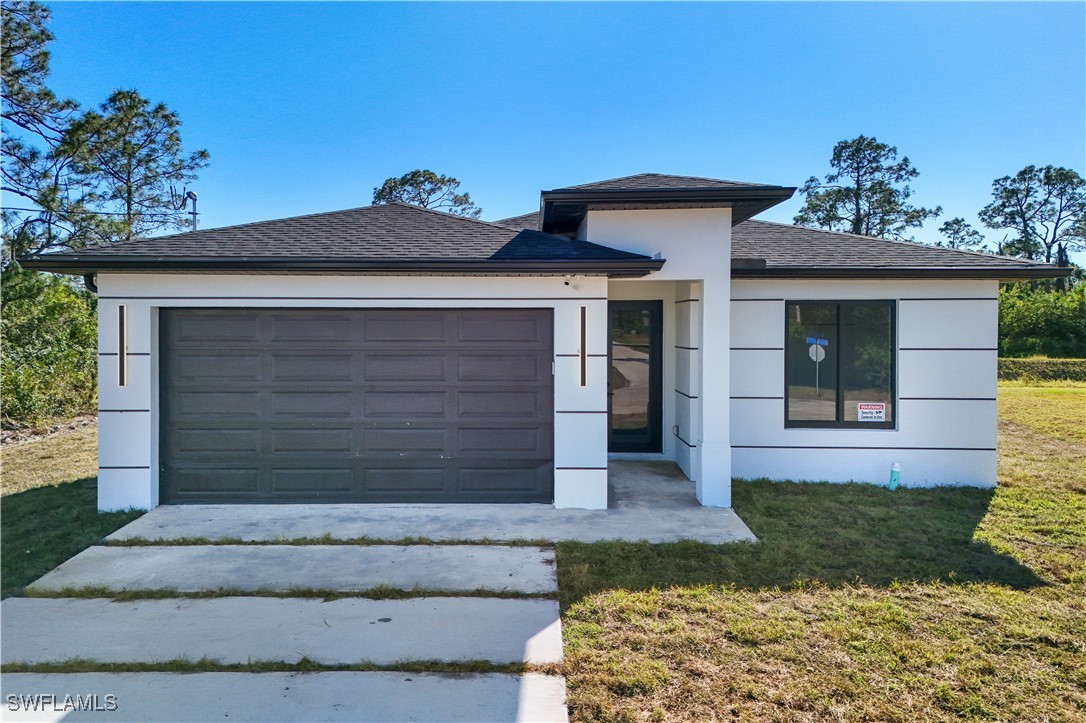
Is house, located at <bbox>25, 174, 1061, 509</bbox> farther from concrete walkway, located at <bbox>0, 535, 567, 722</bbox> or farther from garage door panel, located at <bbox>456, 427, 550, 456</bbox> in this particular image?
concrete walkway, located at <bbox>0, 535, 567, 722</bbox>

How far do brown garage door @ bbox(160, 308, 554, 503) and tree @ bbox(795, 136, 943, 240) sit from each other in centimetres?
3373

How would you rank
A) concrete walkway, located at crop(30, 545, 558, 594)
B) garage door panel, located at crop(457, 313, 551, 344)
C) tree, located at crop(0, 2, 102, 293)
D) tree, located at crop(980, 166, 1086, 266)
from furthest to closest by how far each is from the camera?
tree, located at crop(980, 166, 1086, 266) → tree, located at crop(0, 2, 102, 293) → garage door panel, located at crop(457, 313, 551, 344) → concrete walkway, located at crop(30, 545, 558, 594)

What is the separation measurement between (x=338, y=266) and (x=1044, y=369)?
1078 inches

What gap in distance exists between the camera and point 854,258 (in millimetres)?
7645

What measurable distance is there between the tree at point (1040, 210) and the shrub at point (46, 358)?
172ft

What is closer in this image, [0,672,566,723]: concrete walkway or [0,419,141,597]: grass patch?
[0,672,566,723]: concrete walkway

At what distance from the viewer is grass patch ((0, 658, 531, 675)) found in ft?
10.8

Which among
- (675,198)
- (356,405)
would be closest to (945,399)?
(675,198)

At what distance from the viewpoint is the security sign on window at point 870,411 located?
756cm

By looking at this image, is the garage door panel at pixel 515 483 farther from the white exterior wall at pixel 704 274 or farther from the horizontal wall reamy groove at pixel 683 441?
the horizontal wall reamy groove at pixel 683 441

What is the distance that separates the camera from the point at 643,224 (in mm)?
6730

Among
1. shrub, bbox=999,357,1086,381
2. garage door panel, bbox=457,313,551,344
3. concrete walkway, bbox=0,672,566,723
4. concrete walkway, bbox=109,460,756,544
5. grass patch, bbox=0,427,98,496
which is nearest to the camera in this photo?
concrete walkway, bbox=0,672,566,723

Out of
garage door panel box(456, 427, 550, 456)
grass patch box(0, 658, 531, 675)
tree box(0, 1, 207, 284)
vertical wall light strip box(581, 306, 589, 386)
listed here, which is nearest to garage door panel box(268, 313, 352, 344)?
garage door panel box(456, 427, 550, 456)

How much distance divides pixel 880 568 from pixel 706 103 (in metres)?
11.2
